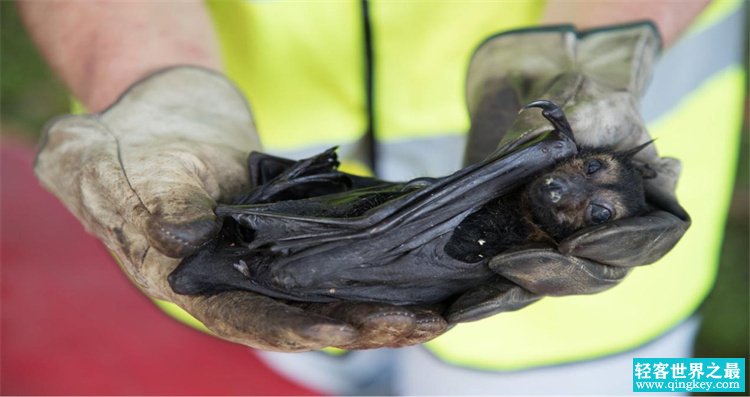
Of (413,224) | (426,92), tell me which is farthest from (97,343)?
(413,224)

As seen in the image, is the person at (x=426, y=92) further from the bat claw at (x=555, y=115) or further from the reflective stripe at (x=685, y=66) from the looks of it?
the bat claw at (x=555, y=115)

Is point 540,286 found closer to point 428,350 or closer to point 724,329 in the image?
point 428,350

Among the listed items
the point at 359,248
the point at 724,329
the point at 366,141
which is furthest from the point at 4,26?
the point at 724,329

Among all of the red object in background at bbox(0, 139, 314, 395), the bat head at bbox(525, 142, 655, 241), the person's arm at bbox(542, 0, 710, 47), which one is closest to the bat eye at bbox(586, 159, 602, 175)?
the bat head at bbox(525, 142, 655, 241)

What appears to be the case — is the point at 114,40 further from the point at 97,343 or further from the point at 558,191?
the point at 558,191

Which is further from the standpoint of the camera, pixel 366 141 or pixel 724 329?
pixel 724 329

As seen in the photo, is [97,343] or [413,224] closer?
[413,224]

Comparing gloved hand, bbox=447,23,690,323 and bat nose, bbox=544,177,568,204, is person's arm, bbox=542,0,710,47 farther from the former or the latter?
bat nose, bbox=544,177,568,204
